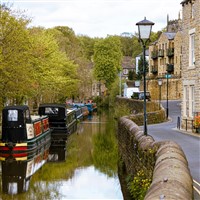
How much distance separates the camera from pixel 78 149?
3691 centimetres

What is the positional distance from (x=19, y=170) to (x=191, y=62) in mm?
11554

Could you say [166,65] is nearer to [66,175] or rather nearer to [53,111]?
[53,111]

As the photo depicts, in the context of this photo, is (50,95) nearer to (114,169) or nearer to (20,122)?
(20,122)

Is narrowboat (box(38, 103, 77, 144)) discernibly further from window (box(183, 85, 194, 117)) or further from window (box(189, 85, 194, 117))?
window (box(189, 85, 194, 117))

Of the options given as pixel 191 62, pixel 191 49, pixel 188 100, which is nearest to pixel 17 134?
pixel 188 100

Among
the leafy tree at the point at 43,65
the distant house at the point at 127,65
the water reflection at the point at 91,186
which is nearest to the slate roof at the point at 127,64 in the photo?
the distant house at the point at 127,65

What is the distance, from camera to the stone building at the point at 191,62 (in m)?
26.9

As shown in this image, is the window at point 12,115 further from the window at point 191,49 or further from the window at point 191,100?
the window at point 191,49

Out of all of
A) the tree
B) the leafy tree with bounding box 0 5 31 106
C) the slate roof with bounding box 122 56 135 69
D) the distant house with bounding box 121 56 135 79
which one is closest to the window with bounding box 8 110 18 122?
the leafy tree with bounding box 0 5 31 106

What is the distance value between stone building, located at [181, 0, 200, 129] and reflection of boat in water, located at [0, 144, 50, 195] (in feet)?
30.8

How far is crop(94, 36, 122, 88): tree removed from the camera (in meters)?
99.7

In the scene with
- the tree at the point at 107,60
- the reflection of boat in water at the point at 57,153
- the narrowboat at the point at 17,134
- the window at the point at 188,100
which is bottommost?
the reflection of boat in water at the point at 57,153

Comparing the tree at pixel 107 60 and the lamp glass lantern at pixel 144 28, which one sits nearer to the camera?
the lamp glass lantern at pixel 144 28

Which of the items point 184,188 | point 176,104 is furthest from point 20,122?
point 176,104
